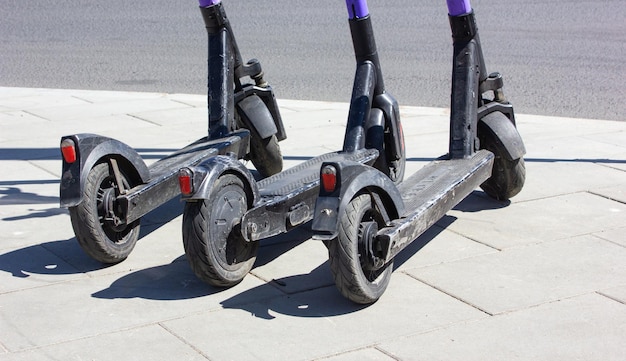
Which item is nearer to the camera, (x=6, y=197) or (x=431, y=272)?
(x=431, y=272)

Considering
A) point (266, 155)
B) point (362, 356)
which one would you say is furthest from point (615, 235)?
point (266, 155)

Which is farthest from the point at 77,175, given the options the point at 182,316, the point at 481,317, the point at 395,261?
the point at 481,317

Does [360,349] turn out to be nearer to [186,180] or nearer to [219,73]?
[186,180]

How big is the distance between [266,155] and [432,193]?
6.61 feet

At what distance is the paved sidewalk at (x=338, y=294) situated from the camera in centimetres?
421

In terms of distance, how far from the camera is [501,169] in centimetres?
634

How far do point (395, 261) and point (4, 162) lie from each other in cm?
373

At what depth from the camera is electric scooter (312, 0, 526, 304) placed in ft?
14.4

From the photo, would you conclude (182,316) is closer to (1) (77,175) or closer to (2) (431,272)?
(1) (77,175)

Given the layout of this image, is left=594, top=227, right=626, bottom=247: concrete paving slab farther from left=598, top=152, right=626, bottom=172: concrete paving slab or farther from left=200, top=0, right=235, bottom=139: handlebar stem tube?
left=200, top=0, right=235, bottom=139: handlebar stem tube

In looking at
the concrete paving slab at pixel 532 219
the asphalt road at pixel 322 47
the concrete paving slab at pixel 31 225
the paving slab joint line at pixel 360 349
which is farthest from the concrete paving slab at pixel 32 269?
the asphalt road at pixel 322 47

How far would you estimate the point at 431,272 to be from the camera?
5.14 meters

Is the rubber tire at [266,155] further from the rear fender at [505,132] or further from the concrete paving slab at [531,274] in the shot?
the concrete paving slab at [531,274]

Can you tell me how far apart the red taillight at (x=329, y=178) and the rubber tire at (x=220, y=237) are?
625mm
